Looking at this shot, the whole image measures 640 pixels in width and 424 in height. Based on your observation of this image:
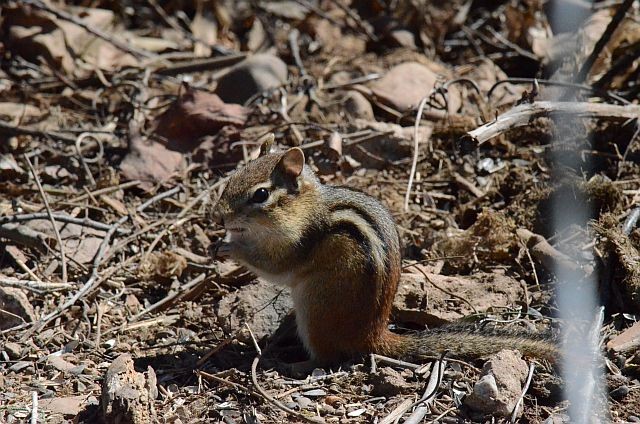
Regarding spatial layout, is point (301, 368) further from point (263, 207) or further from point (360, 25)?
point (360, 25)

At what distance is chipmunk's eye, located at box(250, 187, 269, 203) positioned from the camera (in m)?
4.36

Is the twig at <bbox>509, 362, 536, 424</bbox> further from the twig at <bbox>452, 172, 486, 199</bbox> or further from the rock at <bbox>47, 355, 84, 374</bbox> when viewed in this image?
the rock at <bbox>47, 355, 84, 374</bbox>

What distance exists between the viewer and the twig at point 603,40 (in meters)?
5.85

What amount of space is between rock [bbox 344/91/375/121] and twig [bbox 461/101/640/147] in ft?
5.43

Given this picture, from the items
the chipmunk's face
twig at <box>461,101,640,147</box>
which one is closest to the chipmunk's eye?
the chipmunk's face

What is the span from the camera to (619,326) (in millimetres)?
4445

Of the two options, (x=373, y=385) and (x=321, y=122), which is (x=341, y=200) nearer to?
(x=373, y=385)

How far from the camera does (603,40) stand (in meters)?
5.88

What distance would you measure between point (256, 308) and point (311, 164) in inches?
59.2

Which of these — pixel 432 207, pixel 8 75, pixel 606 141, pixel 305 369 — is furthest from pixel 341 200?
pixel 8 75

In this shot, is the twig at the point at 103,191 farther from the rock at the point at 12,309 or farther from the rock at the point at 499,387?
the rock at the point at 499,387

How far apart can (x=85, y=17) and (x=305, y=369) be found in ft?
15.5

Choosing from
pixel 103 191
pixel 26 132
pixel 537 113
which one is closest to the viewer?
pixel 537 113

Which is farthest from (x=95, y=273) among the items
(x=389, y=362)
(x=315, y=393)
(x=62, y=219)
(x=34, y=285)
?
(x=389, y=362)
